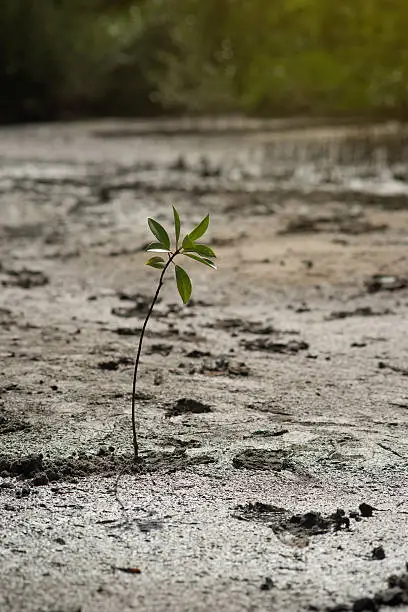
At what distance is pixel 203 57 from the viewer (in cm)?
1251

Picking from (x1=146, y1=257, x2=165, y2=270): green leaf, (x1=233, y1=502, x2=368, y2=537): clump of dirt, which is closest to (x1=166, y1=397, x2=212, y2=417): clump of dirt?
(x1=146, y1=257, x2=165, y2=270): green leaf

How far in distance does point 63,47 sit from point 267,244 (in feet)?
51.4

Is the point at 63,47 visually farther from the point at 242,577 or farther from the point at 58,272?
the point at 242,577

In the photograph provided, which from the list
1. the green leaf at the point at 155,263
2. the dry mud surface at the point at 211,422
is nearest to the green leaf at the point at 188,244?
the green leaf at the point at 155,263

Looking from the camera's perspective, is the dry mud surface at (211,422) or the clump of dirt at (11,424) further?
the clump of dirt at (11,424)

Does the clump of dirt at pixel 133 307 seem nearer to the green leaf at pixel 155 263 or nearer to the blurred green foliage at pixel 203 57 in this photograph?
the green leaf at pixel 155 263

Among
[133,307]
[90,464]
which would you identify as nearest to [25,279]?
[133,307]

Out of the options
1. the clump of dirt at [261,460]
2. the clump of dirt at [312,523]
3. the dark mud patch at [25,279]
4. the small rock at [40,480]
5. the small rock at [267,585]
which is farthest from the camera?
the dark mud patch at [25,279]

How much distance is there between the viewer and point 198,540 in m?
2.24

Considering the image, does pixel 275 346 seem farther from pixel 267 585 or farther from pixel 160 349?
pixel 267 585

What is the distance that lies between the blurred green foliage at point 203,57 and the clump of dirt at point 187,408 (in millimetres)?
6459

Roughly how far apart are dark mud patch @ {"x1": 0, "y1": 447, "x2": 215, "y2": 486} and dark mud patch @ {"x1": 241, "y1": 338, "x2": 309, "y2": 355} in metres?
1.15

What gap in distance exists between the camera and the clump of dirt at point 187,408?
3096mm

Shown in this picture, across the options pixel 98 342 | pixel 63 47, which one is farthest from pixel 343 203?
pixel 63 47
